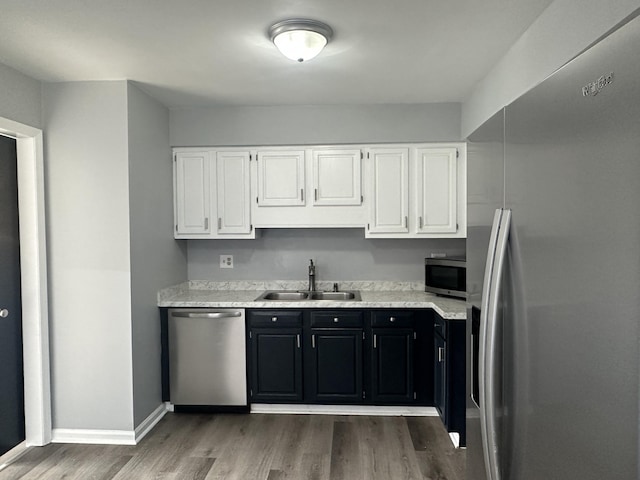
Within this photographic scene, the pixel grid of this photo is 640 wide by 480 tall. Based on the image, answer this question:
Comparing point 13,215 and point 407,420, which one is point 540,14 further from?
point 13,215

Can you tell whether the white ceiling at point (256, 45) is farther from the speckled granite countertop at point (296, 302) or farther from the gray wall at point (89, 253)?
the speckled granite countertop at point (296, 302)

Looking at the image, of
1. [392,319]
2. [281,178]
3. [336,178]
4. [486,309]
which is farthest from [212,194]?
[486,309]

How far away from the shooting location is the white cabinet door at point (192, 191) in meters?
3.95

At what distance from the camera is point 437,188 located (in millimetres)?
3822

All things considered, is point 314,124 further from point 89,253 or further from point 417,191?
point 89,253

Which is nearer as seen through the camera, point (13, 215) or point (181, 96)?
point (13, 215)

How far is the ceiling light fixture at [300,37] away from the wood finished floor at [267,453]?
241 centimetres

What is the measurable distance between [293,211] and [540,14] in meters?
2.27

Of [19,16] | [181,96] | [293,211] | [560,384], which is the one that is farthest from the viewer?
[293,211]

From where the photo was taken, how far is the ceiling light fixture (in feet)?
7.52

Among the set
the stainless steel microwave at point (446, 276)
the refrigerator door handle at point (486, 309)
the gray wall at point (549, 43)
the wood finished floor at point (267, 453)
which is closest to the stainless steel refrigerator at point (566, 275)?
the refrigerator door handle at point (486, 309)

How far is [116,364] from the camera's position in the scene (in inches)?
127

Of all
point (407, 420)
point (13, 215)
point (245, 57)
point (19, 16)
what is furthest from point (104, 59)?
point (407, 420)

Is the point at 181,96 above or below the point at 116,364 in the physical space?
above
